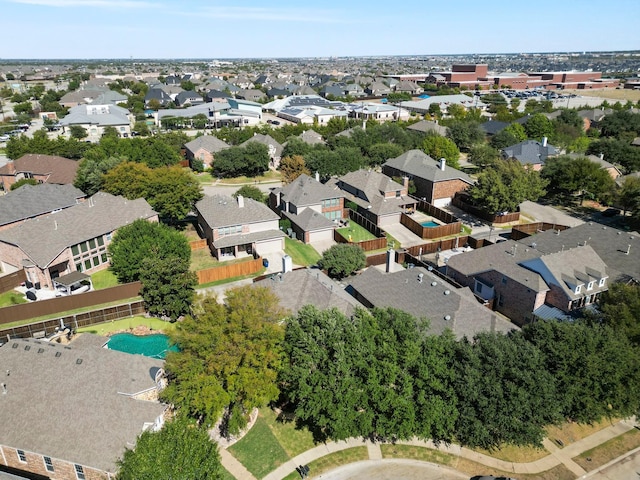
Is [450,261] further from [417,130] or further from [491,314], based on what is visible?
[417,130]

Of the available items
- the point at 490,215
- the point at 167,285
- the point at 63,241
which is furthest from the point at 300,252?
the point at 490,215

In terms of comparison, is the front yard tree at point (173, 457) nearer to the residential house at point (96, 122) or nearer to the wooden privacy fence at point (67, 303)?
the wooden privacy fence at point (67, 303)

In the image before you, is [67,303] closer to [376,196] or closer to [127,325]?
[127,325]

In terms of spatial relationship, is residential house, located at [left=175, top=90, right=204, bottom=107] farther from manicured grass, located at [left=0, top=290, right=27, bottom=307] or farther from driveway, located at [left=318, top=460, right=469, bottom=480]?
driveway, located at [left=318, top=460, right=469, bottom=480]

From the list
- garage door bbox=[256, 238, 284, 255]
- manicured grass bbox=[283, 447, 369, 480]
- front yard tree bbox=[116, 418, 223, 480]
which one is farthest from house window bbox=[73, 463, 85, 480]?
garage door bbox=[256, 238, 284, 255]

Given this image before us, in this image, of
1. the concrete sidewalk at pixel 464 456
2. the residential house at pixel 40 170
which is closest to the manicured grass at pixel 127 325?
the concrete sidewalk at pixel 464 456

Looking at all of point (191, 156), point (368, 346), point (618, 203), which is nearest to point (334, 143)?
point (191, 156)

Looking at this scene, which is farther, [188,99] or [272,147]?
[188,99]
